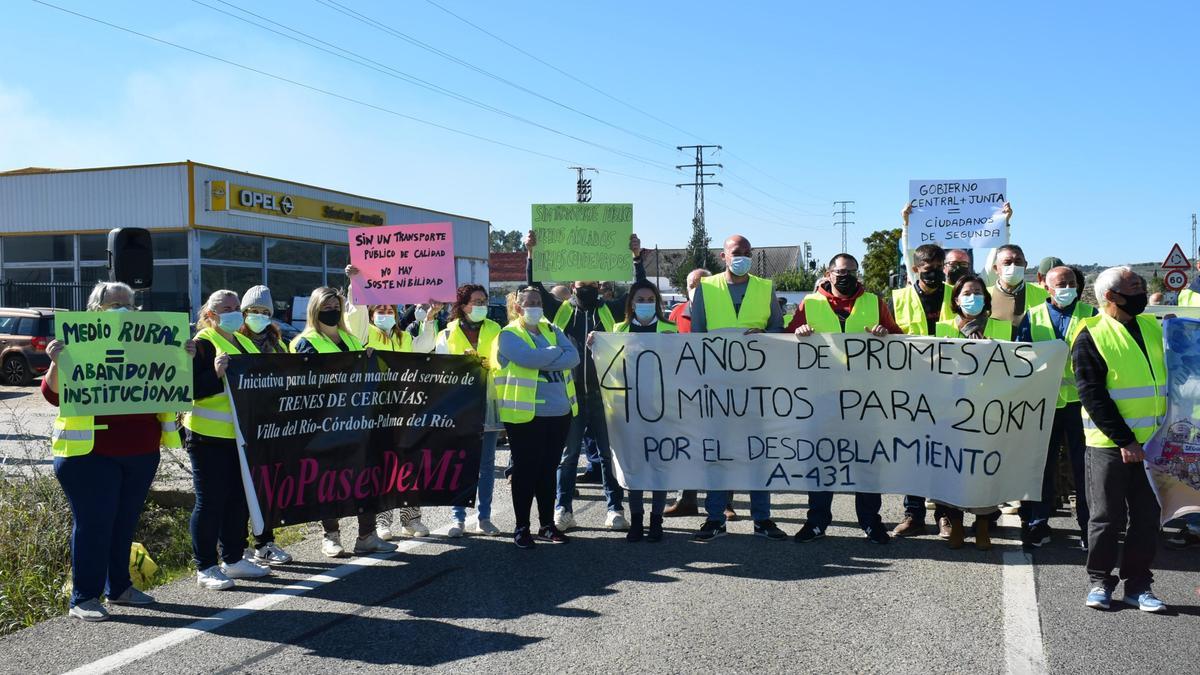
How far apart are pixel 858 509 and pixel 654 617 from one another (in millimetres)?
2489

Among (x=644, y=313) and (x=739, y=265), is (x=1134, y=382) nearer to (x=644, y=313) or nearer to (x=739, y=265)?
(x=739, y=265)

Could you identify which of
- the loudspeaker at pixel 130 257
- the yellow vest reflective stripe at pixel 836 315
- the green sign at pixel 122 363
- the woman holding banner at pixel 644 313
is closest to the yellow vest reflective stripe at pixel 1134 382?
the yellow vest reflective stripe at pixel 836 315

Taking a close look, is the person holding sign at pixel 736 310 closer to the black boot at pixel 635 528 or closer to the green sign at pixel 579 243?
the black boot at pixel 635 528

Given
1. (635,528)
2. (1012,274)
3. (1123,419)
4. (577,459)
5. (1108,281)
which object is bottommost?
(635,528)

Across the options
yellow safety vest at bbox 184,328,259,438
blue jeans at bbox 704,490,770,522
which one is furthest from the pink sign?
blue jeans at bbox 704,490,770,522

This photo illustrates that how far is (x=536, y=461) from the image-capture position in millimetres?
7223

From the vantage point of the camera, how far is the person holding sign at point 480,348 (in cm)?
758

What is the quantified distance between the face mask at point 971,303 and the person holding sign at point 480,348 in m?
3.40

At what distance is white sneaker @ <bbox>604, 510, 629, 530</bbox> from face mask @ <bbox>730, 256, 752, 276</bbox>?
2.08 meters

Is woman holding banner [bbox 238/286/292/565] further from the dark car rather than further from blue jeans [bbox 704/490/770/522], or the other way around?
the dark car

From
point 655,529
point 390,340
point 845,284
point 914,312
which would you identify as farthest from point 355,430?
point 914,312

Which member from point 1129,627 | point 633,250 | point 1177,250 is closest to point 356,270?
point 633,250

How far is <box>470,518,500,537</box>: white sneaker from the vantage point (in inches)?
295

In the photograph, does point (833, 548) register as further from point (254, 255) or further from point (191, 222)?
point (254, 255)
